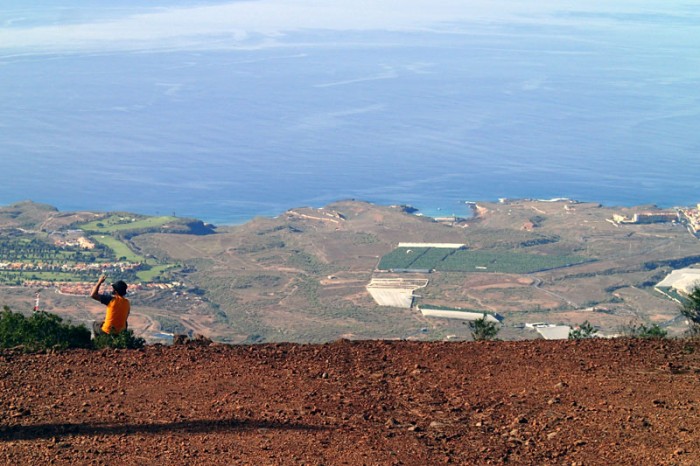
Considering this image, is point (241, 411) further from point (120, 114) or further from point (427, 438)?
point (120, 114)

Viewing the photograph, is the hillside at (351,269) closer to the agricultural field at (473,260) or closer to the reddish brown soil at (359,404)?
the agricultural field at (473,260)

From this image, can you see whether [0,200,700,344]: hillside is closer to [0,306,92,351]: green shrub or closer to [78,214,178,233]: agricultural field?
[78,214,178,233]: agricultural field

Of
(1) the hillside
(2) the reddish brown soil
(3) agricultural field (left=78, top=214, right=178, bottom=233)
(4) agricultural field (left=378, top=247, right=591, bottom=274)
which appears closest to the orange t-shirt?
(2) the reddish brown soil

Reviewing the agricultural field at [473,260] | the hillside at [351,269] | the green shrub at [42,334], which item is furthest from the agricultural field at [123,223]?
the green shrub at [42,334]

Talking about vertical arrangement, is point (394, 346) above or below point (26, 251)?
above

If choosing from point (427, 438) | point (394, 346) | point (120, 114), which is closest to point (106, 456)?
point (427, 438)

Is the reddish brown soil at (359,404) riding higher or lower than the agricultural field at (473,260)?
higher
